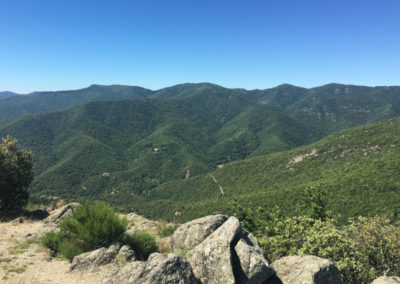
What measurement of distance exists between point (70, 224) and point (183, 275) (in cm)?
827

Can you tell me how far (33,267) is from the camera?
11.5 meters

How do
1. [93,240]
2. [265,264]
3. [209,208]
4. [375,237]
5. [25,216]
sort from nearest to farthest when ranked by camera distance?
[265,264], [93,240], [375,237], [25,216], [209,208]

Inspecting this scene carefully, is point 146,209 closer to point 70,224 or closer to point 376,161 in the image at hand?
point 376,161

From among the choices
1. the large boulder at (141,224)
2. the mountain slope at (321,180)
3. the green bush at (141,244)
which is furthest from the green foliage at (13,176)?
the mountain slope at (321,180)

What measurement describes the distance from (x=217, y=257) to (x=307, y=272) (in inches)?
168

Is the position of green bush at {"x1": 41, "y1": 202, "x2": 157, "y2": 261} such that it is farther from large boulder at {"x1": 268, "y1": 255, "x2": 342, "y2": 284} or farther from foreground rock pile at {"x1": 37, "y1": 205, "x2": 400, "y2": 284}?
large boulder at {"x1": 268, "y1": 255, "x2": 342, "y2": 284}

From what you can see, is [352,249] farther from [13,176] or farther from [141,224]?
[13,176]

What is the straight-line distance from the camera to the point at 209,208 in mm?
117188

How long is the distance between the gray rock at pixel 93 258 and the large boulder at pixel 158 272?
80.7 inches

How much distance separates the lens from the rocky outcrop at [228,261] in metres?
9.49

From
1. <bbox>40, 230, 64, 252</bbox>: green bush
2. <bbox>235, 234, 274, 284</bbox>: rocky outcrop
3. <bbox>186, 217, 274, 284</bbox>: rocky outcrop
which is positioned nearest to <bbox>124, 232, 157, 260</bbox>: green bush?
<bbox>186, 217, 274, 284</bbox>: rocky outcrop

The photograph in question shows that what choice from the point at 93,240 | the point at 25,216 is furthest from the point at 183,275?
the point at 25,216

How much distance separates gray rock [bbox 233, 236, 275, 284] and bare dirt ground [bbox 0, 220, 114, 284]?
6645 mm

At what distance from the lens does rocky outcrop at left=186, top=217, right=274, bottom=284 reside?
949 centimetres
